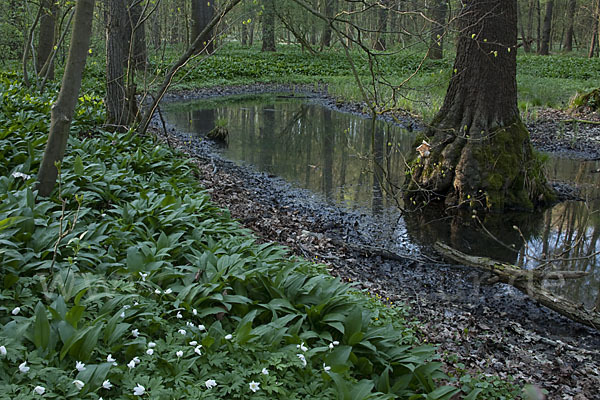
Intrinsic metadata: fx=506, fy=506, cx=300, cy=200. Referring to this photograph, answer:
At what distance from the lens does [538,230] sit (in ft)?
23.7

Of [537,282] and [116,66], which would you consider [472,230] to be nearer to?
[537,282]

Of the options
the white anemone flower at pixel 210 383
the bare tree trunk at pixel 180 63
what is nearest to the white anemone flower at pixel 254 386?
the white anemone flower at pixel 210 383

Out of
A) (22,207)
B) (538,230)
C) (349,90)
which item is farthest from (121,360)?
(349,90)

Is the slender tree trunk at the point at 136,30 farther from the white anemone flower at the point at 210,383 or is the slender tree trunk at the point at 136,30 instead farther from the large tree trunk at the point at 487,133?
the white anemone flower at the point at 210,383

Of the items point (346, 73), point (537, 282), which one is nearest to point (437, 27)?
point (537, 282)

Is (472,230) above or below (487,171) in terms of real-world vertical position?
below

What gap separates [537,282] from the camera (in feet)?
16.9

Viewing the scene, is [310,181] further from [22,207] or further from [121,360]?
[121,360]

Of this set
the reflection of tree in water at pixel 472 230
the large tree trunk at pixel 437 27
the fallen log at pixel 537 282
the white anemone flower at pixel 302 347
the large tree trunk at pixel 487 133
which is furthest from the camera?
the large tree trunk at pixel 487 133

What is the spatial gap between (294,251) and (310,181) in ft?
12.4

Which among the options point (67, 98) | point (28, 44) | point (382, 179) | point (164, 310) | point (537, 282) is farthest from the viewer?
point (28, 44)

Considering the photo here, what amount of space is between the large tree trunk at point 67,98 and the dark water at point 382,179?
3.31m

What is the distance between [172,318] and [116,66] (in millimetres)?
6205

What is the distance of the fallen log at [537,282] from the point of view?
4.61 metres
